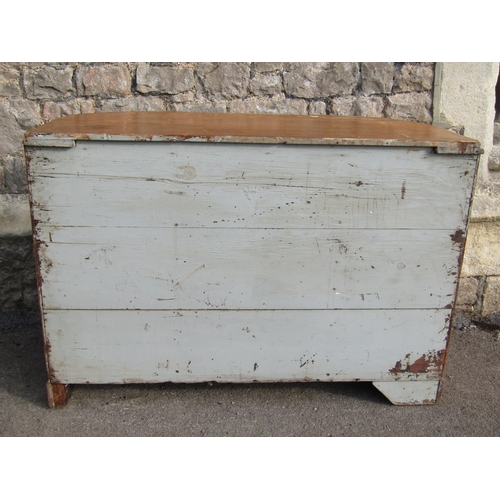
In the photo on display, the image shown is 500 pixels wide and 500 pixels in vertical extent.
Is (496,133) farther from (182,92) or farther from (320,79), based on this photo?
(182,92)

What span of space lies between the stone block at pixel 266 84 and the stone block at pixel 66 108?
2.99ft

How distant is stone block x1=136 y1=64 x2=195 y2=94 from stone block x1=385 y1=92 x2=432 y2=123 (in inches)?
45.0

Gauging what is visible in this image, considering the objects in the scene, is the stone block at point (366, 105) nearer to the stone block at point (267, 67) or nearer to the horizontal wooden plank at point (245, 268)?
the stone block at point (267, 67)

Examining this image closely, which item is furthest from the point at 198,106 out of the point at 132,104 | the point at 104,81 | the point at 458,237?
the point at 458,237

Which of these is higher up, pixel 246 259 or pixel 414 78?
pixel 414 78

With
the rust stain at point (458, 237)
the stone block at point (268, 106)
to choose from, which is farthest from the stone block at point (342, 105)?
the rust stain at point (458, 237)

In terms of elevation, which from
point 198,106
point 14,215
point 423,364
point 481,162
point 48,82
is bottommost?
point 423,364

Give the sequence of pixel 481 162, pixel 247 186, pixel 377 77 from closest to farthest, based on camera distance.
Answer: pixel 247 186
pixel 377 77
pixel 481 162

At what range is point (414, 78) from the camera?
2.87 meters

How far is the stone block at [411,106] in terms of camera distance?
9.48 feet

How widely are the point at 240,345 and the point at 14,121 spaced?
5.93 feet

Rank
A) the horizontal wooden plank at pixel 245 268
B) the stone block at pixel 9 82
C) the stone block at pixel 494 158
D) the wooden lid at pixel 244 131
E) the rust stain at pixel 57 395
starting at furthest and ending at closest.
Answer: the stone block at pixel 494 158 < the stone block at pixel 9 82 < the rust stain at pixel 57 395 < the horizontal wooden plank at pixel 245 268 < the wooden lid at pixel 244 131

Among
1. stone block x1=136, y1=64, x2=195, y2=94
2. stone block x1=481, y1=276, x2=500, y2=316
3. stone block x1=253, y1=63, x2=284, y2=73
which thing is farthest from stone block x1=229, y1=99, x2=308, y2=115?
stone block x1=481, y1=276, x2=500, y2=316

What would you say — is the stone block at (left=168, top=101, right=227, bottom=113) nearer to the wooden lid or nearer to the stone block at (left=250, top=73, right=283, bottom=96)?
the stone block at (left=250, top=73, right=283, bottom=96)
